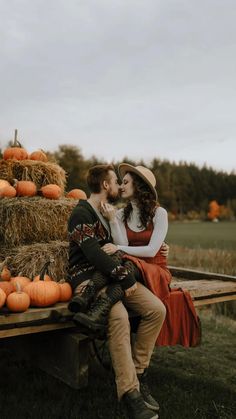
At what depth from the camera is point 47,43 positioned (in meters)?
7.14

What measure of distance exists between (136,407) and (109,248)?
1.15m

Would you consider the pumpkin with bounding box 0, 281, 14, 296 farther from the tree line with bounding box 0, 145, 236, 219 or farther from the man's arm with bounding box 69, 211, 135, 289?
the tree line with bounding box 0, 145, 236, 219

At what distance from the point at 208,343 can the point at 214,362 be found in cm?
68

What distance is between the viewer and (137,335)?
3.52m

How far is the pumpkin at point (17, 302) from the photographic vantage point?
3205mm

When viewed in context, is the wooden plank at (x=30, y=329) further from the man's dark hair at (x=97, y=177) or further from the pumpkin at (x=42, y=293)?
the man's dark hair at (x=97, y=177)

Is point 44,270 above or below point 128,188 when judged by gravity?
below

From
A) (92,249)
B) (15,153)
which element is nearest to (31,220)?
(15,153)

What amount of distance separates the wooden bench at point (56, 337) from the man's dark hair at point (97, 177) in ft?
3.21

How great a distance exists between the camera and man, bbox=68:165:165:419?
3156 mm

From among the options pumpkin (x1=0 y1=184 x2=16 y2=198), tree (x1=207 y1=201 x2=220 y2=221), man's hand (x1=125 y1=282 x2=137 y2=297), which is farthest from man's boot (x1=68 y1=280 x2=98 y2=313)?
tree (x1=207 y1=201 x2=220 y2=221)

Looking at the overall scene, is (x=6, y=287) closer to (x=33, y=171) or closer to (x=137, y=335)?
(x=137, y=335)

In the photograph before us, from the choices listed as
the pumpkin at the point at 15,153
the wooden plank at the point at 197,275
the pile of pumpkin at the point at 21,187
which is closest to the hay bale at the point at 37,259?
the pile of pumpkin at the point at 21,187

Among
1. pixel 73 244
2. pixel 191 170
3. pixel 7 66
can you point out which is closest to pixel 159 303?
pixel 73 244
